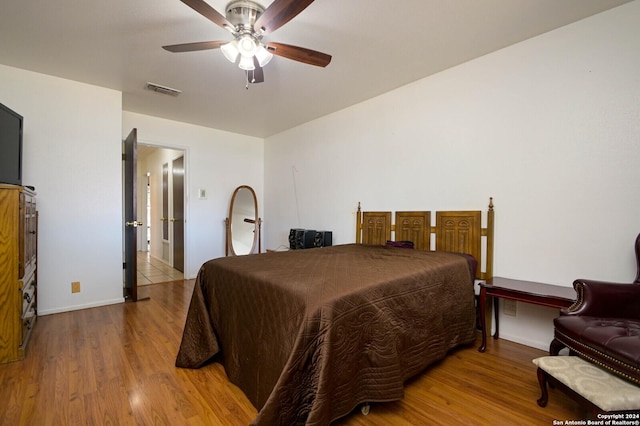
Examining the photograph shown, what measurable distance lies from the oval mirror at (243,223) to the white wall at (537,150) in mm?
2612

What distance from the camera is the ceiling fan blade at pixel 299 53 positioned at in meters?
1.92

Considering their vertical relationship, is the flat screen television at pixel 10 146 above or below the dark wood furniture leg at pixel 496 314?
above

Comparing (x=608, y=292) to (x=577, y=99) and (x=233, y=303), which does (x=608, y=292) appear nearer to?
(x=577, y=99)

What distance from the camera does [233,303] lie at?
68.5 inches

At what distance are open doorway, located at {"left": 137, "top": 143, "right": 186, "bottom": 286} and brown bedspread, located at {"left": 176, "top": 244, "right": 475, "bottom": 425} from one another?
10.1 feet

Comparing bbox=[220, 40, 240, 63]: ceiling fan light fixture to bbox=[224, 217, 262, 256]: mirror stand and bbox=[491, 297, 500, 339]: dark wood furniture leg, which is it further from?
bbox=[224, 217, 262, 256]: mirror stand

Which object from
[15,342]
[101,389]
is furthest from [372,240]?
[15,342]

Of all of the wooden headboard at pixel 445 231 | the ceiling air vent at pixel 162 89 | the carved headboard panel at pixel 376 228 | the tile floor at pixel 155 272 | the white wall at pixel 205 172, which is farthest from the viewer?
the tile floor at pixel 155 272

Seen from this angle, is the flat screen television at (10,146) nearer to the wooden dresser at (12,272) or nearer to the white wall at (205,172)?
the wooden dresser at (12,272)

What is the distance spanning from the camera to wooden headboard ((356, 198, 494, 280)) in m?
2.47

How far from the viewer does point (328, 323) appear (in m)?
1.22

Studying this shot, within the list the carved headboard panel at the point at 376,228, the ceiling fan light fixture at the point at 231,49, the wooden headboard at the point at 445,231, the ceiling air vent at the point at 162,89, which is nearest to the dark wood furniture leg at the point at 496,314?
the wooden headboard at the point at 445,231

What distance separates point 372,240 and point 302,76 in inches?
77.7

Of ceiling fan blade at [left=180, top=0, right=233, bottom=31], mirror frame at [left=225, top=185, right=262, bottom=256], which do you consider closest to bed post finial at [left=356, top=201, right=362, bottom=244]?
mirror frame at [left=225, top=185, right=262, bottom=256]
